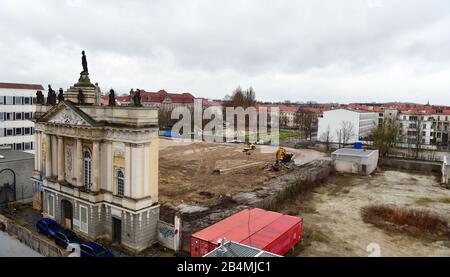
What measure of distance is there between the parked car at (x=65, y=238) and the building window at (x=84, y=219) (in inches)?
29.9

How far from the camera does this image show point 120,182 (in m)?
22.5

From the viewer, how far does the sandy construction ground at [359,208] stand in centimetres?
2350

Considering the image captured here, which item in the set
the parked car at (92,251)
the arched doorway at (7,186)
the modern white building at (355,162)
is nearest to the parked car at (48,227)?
the parked car at (92,251)

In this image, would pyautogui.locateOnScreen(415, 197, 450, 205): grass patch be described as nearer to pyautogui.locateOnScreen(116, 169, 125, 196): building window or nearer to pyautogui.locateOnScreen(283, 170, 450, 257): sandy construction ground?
pyautogui.locateOnScreen(283, 170, 450, 257): sandy construction ground

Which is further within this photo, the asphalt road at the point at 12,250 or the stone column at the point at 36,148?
the stone column at the point at 36,148

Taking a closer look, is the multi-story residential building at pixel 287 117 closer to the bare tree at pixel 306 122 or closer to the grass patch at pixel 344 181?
the bare tree at pixel 306 122

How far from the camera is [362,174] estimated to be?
46.5 m

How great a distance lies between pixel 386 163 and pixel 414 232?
95.5 ft

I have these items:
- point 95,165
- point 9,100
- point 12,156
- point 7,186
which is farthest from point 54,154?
point 9,100

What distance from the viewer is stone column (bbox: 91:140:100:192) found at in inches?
892
